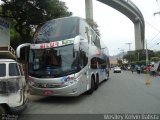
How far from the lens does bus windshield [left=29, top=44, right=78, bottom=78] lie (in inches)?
464

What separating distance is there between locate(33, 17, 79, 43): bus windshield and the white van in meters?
3.88

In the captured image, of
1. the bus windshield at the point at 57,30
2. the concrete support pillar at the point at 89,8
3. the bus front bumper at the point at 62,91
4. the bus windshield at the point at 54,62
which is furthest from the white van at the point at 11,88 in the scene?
the concrete support pillar at the point at 89,8

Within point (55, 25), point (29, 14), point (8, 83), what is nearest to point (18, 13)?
point (29, 14)

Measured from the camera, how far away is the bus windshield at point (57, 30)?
40.6 feet

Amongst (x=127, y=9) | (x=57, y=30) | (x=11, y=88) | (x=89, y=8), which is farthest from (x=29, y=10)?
(x=127, y=9)

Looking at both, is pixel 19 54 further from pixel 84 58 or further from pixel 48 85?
pixel 84 58

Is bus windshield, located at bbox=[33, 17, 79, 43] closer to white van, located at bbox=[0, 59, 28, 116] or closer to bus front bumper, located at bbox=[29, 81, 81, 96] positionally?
bus front bumper, located at bbox=[29, 81, 81, 96]

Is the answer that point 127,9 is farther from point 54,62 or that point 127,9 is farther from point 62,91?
point 62,91

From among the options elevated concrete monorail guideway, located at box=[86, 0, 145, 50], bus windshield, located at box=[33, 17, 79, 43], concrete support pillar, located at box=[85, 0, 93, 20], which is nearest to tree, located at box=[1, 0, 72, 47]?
bus windshield, located at box=[33, 17, 79, 43]

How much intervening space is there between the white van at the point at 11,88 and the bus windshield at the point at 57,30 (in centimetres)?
388

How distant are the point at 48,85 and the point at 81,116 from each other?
3261 mm

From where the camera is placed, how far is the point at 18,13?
20906mm

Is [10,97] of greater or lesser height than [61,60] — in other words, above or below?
below

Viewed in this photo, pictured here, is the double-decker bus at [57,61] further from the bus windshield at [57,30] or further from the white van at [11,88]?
the white van at [11,88]
